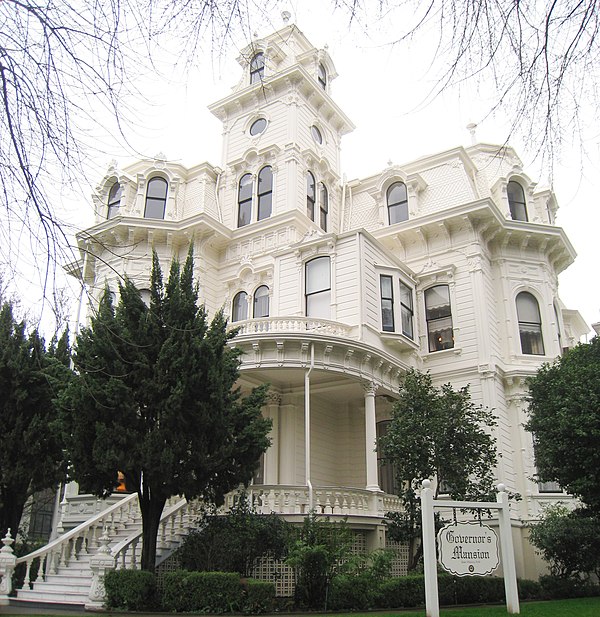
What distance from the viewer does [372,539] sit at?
15945 mm

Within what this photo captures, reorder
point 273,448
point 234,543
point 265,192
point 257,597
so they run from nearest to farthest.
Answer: point 257,597 < point 234,543 < point 273,448 < point 265,192

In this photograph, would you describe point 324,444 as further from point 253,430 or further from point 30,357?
point 30,357

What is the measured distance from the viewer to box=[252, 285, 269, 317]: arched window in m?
23.0

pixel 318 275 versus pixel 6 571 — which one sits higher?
pixel 318 275

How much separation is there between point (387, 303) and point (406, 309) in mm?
1322

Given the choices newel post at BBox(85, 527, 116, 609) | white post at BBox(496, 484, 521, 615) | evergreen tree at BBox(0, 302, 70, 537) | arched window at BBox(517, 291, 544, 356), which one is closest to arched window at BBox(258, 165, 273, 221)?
arched window at BBox(517, 291, 544, 356)

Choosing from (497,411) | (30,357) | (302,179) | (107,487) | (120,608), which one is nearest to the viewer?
(120,608)

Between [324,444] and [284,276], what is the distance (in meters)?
5.89

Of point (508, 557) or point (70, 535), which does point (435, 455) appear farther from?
point (70, 535)

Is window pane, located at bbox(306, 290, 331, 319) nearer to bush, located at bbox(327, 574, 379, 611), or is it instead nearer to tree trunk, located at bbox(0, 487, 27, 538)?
bush, located at bbox(327, 574, 379, 611)

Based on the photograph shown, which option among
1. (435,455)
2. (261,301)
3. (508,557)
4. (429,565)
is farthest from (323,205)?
(429,565)

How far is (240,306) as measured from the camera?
23.9m

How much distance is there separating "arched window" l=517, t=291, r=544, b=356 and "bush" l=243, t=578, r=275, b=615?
14349mm

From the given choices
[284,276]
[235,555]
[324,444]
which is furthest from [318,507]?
[284,276]
